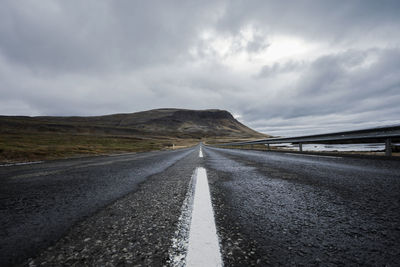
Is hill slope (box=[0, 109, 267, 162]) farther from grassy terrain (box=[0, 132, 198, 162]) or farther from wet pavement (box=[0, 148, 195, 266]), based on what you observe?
wet pavement (box=[0, 148, 195, 266])

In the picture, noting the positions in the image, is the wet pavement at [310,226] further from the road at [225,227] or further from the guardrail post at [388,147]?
the guardrail post at [388,147]

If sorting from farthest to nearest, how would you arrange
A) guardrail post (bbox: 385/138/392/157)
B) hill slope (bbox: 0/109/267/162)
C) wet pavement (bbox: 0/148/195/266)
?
hill slope (bbox: 0/109/267/162), guardrail post (bbox: 385/138/392/157), wet pavement (bbox: 0/148/195/266)

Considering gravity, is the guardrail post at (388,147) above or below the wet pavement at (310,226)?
above

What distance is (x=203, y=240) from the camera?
3.55 ft

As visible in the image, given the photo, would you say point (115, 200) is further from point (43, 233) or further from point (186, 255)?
point (186, 255)

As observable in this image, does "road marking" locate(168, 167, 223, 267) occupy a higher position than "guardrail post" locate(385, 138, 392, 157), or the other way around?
"guardrail post" locate(385, 138, 392, 157)

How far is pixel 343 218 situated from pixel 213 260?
1154 mm

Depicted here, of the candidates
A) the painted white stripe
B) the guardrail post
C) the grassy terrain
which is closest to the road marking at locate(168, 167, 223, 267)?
the painted white stripe

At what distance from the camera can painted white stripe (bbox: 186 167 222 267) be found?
0.89 metres

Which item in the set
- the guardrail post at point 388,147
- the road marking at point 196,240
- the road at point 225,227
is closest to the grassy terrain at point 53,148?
the road at point 225,227

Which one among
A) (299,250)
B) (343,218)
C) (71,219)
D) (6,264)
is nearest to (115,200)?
(71,219)

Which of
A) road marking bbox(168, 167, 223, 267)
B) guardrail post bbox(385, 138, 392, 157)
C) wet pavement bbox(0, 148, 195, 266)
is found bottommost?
wet pavement bbox(0, 148, 195, 266)

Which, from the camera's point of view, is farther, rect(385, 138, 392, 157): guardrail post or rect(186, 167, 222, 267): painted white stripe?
rect(385, 138, 392, 157): guardrail post

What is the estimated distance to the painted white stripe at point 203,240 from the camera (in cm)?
89
